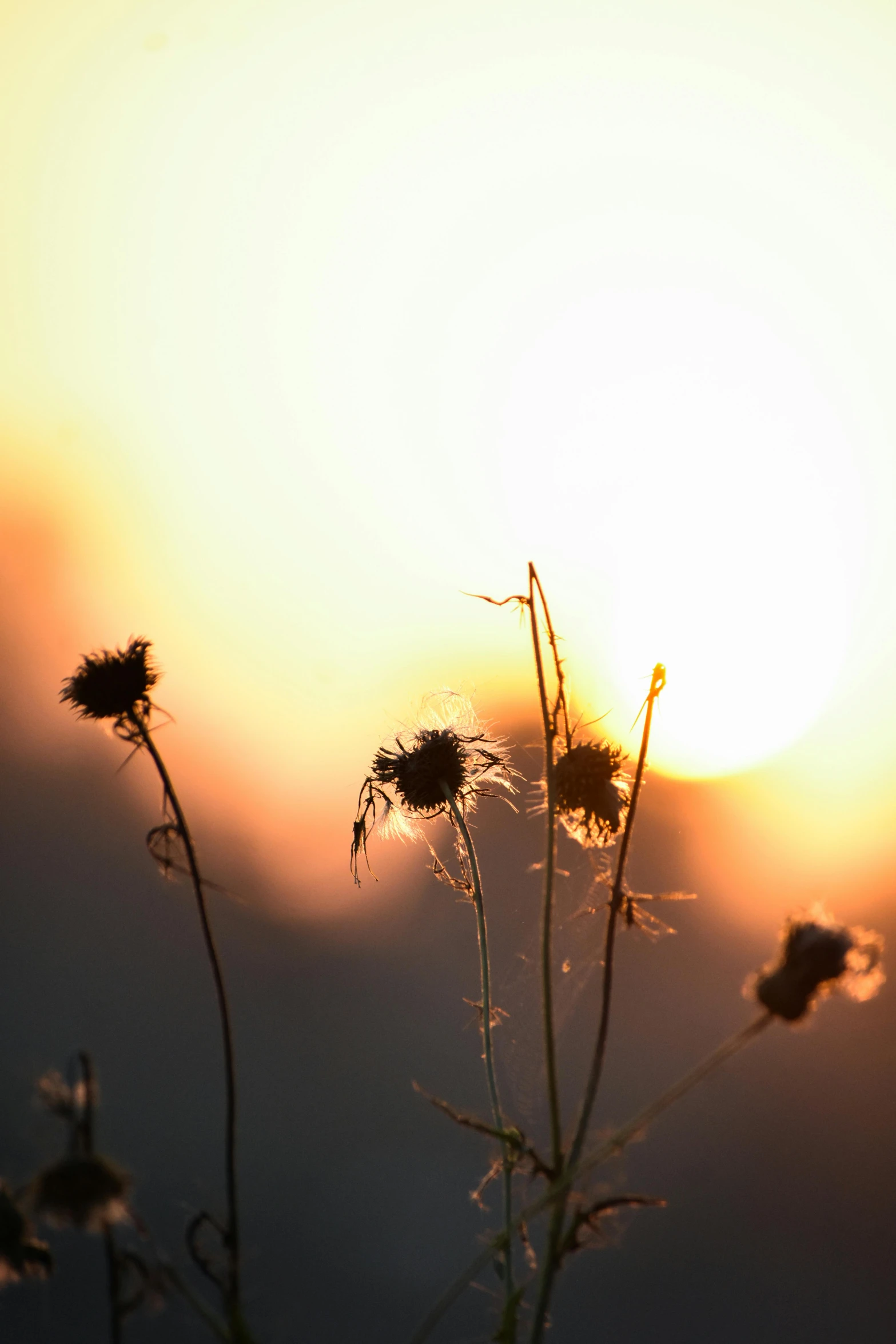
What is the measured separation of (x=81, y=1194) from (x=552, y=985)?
2.14 ft

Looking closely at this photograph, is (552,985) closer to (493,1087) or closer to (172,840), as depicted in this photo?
→ (493,1087)

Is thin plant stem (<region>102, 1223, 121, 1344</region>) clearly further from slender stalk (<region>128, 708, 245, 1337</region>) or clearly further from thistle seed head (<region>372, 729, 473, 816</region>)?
thistle seed head (<region>372, 729, 473, 816</region>)

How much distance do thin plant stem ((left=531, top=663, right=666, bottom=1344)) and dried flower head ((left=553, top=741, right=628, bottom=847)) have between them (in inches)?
13.9

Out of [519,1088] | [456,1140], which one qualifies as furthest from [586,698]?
[456,1140]

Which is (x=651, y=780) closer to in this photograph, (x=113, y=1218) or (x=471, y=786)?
(x=471, y=786)

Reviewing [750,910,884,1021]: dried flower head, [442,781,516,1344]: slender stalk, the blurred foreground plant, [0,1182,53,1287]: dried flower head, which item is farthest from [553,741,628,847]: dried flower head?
[0,1182,53,1287]: dried flower head

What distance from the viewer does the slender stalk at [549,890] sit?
1.43 meters

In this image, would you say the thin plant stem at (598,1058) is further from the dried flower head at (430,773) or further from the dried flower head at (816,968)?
the dried flower head at (430,773)

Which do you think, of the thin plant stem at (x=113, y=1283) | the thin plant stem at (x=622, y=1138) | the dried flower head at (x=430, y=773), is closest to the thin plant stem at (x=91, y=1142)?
the thin plant stem at (x=113, y=1283)

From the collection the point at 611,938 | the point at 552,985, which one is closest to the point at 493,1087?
the point at 552,985

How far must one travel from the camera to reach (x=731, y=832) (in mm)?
7285

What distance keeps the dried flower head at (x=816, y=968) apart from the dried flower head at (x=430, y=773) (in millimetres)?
1006

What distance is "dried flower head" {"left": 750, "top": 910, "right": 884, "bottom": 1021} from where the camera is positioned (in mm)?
1316

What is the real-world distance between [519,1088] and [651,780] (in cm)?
61
